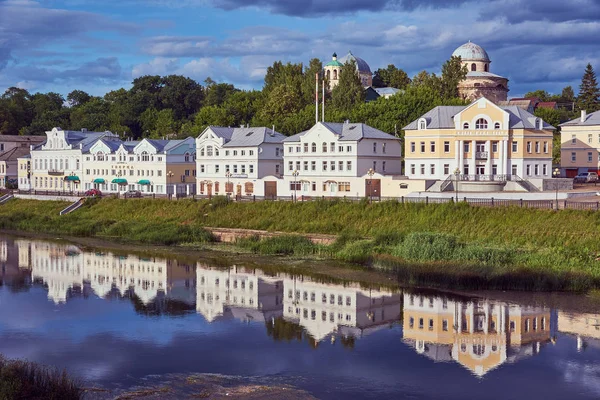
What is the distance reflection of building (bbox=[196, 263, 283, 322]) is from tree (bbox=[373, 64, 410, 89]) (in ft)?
234

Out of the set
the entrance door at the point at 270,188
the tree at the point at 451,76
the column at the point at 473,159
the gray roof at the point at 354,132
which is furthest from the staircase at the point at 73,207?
the tree at the point at 451,76

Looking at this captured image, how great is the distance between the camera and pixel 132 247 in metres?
48.1

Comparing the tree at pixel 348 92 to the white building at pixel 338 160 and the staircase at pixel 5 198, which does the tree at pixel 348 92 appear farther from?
the staircase at pixel 5 198

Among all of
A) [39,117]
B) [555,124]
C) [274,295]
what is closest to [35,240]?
[274,295]

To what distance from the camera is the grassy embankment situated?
33.7m

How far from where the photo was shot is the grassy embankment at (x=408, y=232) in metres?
33.7

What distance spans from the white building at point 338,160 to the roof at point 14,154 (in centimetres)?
4301

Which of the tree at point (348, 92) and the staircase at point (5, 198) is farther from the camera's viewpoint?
the tree at point (348, 92)

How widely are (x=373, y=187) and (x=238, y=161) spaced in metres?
13.7

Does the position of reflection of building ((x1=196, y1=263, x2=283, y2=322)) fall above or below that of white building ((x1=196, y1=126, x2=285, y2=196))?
below

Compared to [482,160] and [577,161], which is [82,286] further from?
[577,161]

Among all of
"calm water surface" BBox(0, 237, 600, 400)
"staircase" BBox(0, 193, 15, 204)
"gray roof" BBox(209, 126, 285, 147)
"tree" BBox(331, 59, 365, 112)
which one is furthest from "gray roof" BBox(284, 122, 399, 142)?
"staircase" BBox(0, 193, 15, 204)

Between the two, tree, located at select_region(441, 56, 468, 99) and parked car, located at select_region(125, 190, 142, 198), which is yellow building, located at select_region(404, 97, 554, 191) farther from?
parked car, located at select_region(125, 190, 142, 198)

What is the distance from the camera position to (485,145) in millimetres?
56906
